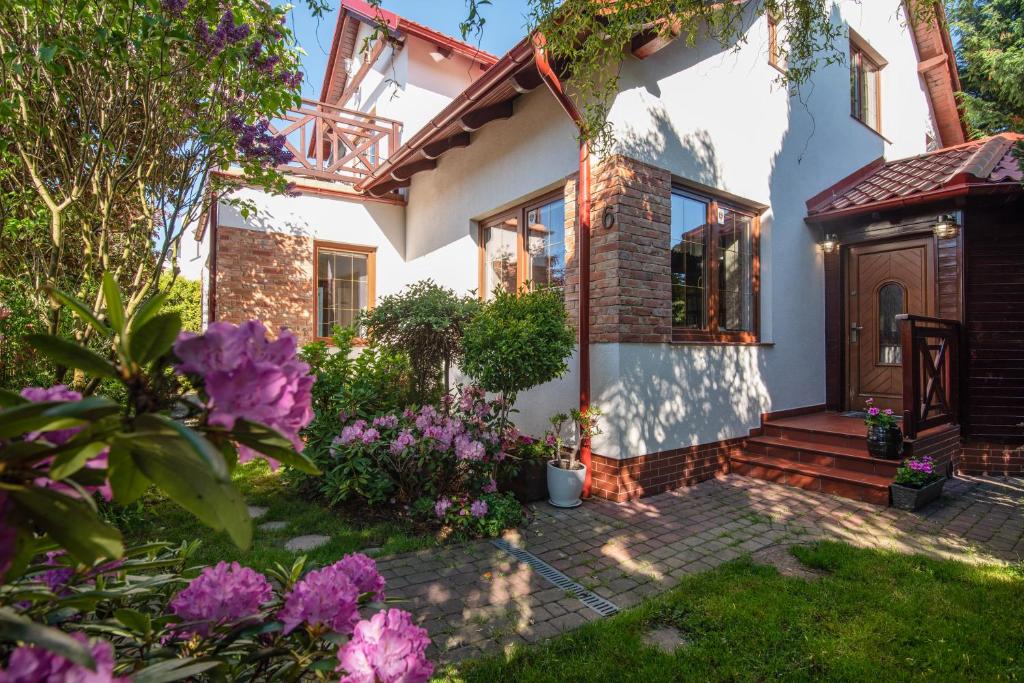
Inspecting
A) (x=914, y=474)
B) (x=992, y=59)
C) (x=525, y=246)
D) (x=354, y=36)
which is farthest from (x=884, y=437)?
(x=354, y=36)

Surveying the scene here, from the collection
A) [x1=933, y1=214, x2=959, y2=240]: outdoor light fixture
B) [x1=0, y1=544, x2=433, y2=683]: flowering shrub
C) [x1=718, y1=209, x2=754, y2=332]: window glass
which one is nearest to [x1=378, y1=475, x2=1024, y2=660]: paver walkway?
[x1=0, y1=544, x2=433, y2=683]: flowering shrub

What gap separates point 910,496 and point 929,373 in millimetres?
1767

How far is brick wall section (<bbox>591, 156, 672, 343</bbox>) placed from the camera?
4.65m

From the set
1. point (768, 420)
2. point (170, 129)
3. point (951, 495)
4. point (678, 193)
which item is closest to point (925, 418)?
point (951, 495)

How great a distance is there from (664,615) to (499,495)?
5.80 feet

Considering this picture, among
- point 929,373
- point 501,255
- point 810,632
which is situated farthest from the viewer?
point 501,255

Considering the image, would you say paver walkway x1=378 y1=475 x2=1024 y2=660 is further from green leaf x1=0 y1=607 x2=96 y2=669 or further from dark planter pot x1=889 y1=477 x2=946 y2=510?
green leaf x1=0 y1=607 x2=96 y2=669

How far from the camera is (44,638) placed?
0.52 m

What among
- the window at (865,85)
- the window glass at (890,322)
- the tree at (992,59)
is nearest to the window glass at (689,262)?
the window glass at (890,322)

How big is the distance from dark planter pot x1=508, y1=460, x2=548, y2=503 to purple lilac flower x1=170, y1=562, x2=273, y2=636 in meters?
3.65

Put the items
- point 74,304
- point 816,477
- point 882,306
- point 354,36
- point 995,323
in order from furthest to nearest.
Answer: point 354,36
point 882,306
point 995,323
point 816,477
point 74,304

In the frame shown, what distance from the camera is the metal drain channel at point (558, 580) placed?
2.82m

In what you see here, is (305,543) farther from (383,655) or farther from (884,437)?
(884,437)

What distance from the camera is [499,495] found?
420 cm
